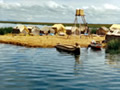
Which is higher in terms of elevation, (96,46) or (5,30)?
(5,30)

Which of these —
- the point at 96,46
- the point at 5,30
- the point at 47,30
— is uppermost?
the point at 5,30

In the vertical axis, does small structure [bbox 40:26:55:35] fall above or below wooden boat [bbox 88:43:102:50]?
above

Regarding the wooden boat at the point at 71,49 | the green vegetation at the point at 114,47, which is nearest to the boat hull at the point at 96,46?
the green vegetation at the point at 114,47

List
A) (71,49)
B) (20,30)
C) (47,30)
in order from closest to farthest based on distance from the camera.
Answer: (71,49), (20,30), (47,30)

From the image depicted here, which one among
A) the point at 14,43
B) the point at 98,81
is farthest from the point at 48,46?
the point at 98,81

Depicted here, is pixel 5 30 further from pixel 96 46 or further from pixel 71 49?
pixel 71 49

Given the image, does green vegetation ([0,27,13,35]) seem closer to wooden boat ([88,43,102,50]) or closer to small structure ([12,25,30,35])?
small structure ([12,25,30,35])

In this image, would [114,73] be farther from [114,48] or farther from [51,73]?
[114,48]

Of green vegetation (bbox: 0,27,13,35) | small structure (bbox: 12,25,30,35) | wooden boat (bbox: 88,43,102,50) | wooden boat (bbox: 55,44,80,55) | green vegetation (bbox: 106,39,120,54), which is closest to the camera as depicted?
wooden boat (bbox: 55,44,80,55)

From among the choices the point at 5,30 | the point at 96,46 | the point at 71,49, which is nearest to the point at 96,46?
the point at 96,46

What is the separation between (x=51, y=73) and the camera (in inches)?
864

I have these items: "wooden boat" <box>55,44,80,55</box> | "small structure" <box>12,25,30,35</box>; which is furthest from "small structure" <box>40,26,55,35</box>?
"wooden boat" <box>55,44,80,55</box>

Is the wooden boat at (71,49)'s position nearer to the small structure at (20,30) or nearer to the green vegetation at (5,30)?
the small structure at (20,30)

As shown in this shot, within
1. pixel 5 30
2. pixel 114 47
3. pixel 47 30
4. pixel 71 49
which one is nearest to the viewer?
pixel 71 49
